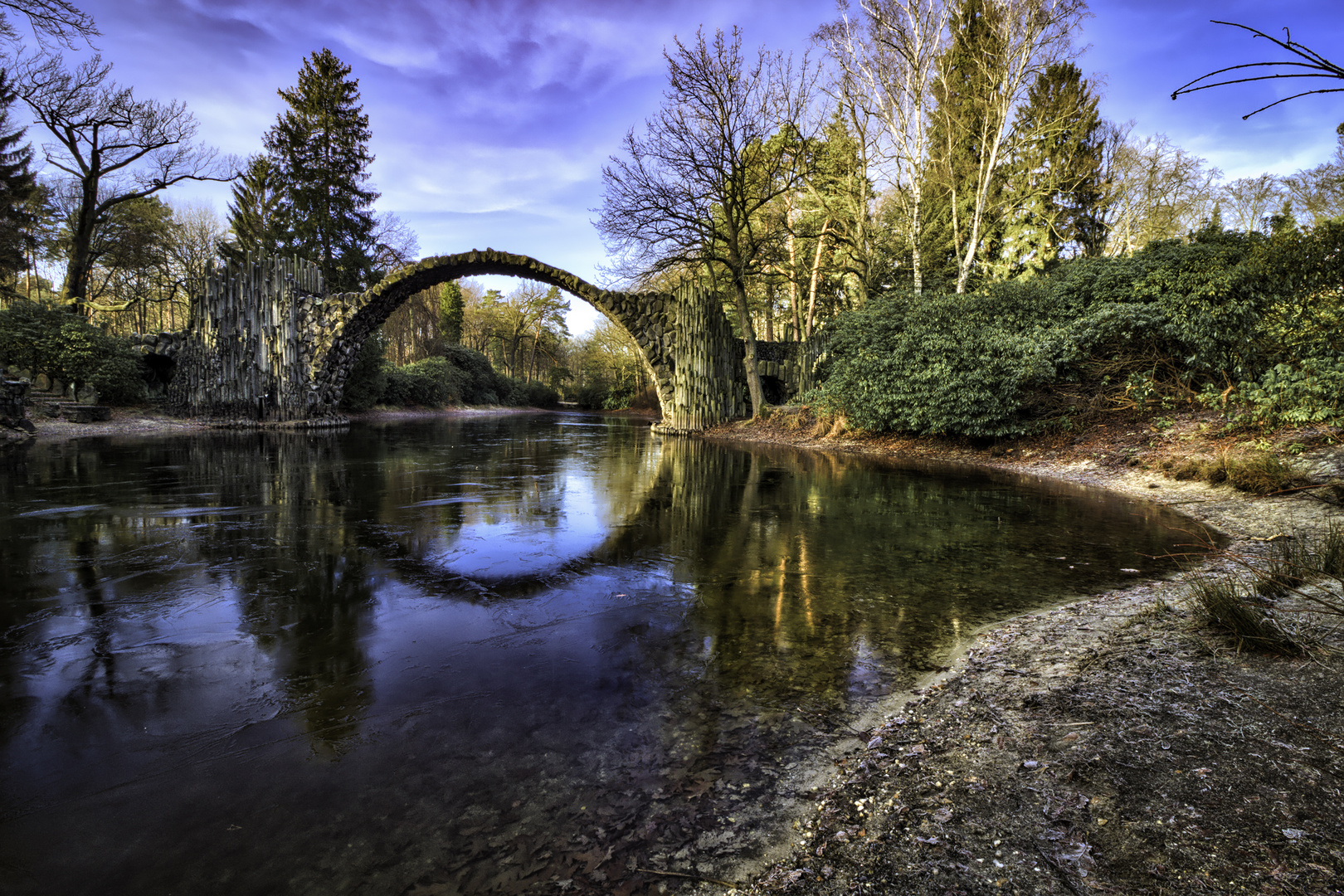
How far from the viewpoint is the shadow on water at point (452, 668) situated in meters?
1.78

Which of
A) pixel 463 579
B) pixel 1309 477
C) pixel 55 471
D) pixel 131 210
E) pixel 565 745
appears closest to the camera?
pixel 565 745

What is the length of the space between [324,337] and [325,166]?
14.2 meters

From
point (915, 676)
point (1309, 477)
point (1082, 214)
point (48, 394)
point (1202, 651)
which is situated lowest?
point (915, 676)

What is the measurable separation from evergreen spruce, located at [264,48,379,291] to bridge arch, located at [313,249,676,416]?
9531 mm

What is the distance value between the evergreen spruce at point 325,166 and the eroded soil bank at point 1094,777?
1218 inches

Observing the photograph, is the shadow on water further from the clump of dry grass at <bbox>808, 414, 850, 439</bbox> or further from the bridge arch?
the bridge arch

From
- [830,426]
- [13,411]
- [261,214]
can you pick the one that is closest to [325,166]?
[261,214]

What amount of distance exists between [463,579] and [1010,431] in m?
11.4

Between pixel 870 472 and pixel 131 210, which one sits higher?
pixel 131 210

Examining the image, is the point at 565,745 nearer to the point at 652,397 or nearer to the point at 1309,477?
the point at 1309,477

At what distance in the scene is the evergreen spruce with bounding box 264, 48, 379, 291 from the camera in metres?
27.1

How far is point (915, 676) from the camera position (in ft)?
9.53

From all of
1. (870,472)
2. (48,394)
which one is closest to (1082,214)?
(870,472)

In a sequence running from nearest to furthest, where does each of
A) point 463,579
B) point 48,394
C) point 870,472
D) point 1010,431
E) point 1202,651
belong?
1. point 1202,651
2. point 463,579
3. point 870,472
4. point 1010,431
5. point 48,394
